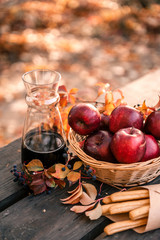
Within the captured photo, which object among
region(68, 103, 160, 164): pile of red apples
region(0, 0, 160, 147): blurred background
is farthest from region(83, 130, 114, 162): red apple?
region(0, 0, 160, 147): blurred background

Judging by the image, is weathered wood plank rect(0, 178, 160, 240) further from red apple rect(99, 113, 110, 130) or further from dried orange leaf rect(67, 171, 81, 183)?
red apple rect(99, 113, 110, 130)

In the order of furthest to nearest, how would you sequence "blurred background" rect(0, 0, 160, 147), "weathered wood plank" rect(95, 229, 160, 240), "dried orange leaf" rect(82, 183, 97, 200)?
"blurred background" rect(0, 0, 160, 147) < "dried orange leaf" rect(82, 183, 97, 200) < "weathered wood plank" rect(95, 229, 160, 240)

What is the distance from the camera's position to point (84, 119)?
0.98m

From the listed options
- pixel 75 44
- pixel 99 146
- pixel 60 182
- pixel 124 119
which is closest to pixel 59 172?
pixel 60 182

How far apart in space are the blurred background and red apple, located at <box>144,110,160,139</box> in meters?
1.51

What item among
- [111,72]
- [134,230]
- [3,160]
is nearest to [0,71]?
[111,72]

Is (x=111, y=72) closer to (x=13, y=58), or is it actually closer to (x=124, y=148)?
(x=13, y=58)

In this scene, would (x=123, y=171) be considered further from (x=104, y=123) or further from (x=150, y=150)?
(x=104, y=123)

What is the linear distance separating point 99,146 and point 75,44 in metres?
3.19

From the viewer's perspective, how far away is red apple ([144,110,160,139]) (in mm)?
990

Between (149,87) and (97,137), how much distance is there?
0.77 metres

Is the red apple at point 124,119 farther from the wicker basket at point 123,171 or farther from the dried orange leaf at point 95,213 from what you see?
the dried orange leaf at point 95,213

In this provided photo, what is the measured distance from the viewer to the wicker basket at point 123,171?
0.89 meters

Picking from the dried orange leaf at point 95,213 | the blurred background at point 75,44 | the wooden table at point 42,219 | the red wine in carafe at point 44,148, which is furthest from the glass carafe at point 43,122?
the blurred background at point 75,44
